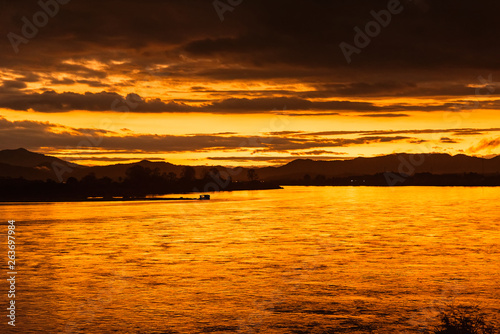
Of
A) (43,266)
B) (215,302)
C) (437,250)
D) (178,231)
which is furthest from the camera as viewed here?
(178,231)

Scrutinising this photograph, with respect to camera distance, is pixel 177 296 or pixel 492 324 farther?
pixel 177 296

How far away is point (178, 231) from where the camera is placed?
63.1 m

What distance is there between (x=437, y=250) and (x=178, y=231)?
28.6m

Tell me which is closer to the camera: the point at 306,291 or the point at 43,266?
the point at 306,291

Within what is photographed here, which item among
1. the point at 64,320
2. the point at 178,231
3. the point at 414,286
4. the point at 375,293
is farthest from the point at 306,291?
the point at 178,231

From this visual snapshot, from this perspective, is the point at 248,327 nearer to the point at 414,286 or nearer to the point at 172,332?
the point at 172,332

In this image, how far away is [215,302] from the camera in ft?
86.9

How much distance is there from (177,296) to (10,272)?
1291 centimetres

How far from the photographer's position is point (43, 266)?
37.3 metres

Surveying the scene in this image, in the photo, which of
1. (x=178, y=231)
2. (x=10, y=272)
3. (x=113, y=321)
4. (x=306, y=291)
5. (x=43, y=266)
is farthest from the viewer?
(x=178, y=231)

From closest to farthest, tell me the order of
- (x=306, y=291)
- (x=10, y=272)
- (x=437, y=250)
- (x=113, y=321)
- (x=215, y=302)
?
(x=113, y=321)
(x=215, y=302)
(x=306, y=291)
(x=10, y=272)
(x=437, y=250)

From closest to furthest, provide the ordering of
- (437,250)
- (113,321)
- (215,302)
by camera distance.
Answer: (113,321)
(215,302)
(437,250)

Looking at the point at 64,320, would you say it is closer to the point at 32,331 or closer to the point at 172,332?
the point at 32,331

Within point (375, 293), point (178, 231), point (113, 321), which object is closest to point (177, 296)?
point (113, 321)
